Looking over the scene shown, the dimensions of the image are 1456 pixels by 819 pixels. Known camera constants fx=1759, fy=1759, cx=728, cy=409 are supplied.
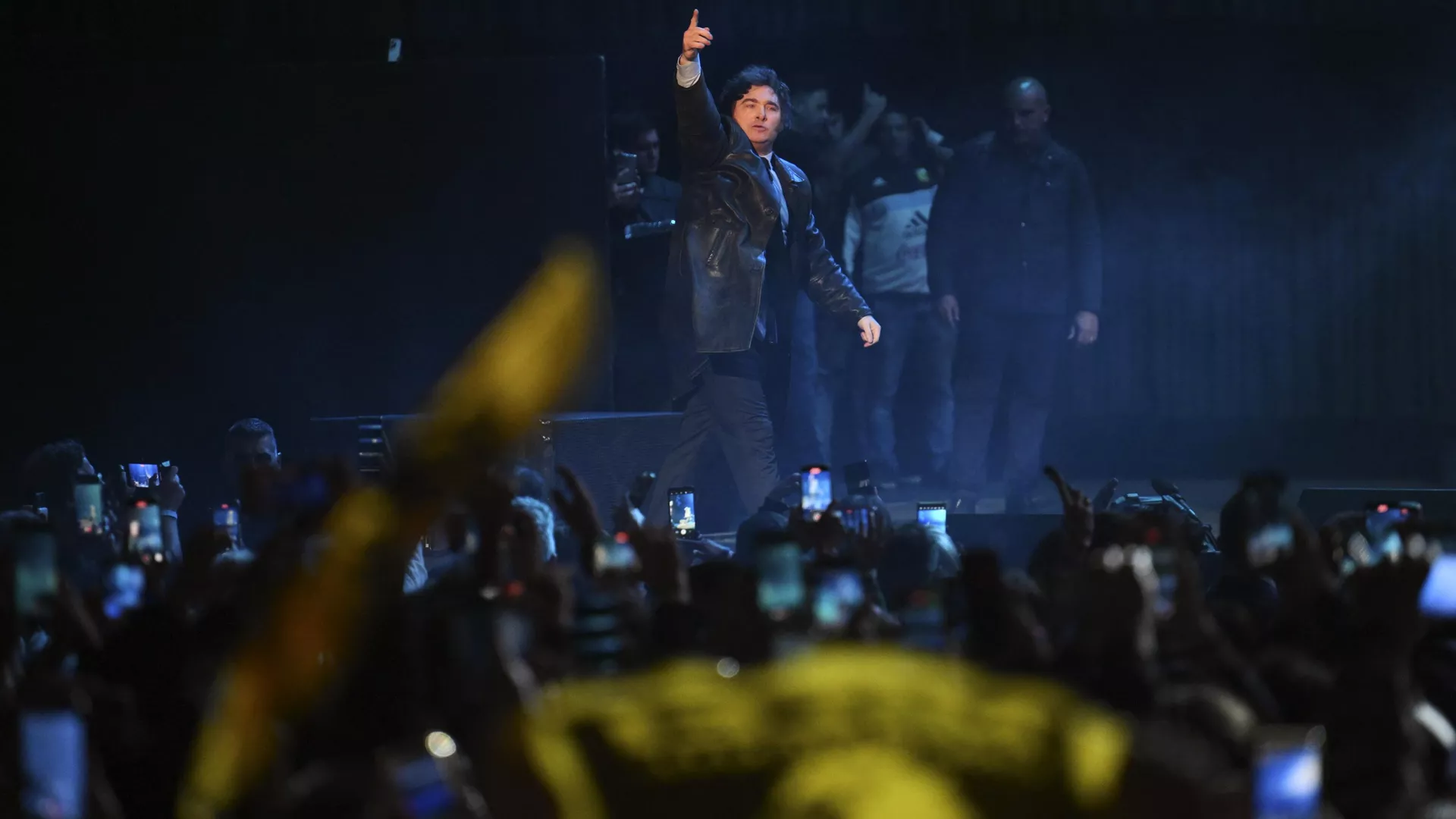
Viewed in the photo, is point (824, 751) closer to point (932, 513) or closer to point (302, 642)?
point (302, 642)

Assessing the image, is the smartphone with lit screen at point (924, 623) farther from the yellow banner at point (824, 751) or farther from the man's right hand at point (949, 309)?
the man's right hand at point (949, 309)

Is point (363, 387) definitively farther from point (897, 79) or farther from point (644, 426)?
point (897, 79)

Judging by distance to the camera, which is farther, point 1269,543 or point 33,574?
point 1269,543

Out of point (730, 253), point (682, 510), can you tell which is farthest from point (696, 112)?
point (682, 510)

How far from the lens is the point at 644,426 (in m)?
7.99

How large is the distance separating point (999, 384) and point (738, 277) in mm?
1831

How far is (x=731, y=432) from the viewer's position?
8445 mm

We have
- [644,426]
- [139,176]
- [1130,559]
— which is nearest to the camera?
[1130,559]

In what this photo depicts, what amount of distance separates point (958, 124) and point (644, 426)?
154 inches

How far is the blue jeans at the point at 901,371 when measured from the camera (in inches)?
419

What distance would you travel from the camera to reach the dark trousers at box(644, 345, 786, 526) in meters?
8.32

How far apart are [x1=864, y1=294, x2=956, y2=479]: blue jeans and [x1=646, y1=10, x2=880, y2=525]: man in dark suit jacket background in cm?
190

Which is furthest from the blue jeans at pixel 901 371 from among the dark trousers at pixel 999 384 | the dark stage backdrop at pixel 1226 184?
the dark stage backdrop at pixel 1226 184

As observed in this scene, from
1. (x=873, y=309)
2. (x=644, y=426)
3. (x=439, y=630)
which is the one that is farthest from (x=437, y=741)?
(x=873, y=309)
